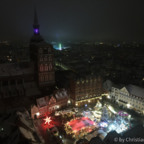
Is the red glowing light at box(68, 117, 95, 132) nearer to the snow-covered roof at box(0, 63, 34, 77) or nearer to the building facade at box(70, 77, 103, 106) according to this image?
the building facade at box(70, 77, 103, 106)

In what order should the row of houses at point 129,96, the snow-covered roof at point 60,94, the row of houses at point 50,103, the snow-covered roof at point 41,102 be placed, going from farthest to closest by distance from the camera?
1. the snow-covered roof at point 60,94
2. the row of houses at point 129,96
3. the snow-covered roof at point 41,102
4. the row of houses at point 50,103

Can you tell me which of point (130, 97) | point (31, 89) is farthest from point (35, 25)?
point (130, 97)

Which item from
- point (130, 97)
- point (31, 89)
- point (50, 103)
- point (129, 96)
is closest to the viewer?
point (50, 103)

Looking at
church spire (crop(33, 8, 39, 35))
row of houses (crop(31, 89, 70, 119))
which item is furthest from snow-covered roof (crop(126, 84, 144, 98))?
church spire (crop(33, 8, 39, 35))

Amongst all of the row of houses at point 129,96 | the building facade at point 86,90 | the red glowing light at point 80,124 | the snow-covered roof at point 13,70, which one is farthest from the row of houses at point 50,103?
the row of houses at point 129,96

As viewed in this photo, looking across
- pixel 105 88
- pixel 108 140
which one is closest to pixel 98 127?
pixel 108 140

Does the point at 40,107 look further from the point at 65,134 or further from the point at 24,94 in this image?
the point at 65,134

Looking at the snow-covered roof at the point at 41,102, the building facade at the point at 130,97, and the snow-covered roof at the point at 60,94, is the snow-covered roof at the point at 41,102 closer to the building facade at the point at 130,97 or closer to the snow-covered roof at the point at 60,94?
the snow-covered roof at the point at 60,94

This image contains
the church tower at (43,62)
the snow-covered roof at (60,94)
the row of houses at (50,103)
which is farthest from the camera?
the church tower at (43,62)

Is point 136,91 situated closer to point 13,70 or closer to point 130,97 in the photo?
point 130,97
